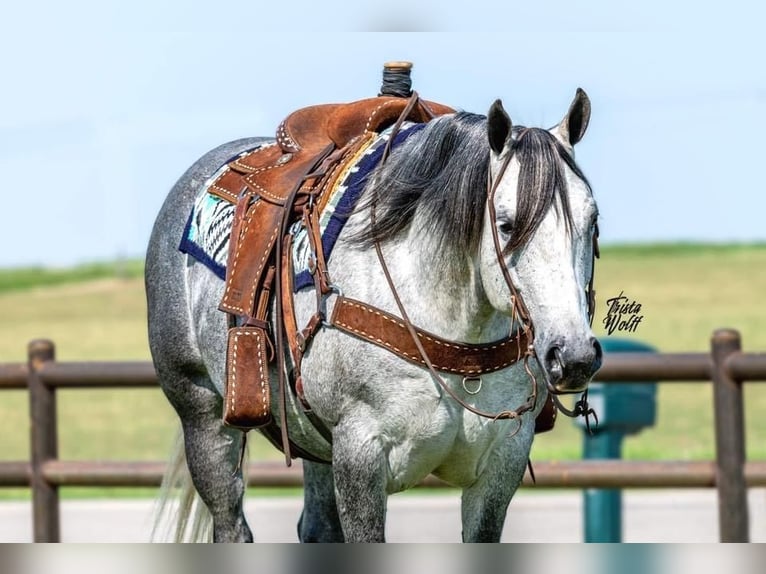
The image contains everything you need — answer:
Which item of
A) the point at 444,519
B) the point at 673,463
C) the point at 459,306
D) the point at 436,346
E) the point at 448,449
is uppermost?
the point at 459,306

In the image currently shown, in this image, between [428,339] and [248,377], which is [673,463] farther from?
[428,339]

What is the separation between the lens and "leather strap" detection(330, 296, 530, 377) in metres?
3.51

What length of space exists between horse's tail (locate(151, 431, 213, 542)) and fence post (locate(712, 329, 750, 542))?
2617 mm

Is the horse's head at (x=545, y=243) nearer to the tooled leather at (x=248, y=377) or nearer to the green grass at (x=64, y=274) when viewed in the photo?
the tooled leather at (x=248, y=377)

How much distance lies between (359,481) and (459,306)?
53 cm

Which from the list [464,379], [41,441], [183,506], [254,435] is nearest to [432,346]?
[464,379]

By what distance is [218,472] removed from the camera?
14.8 ft

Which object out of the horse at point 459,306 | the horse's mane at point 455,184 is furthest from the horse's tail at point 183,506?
the horse's mane at point 455,184

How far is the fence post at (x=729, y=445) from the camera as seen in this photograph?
20.8ft

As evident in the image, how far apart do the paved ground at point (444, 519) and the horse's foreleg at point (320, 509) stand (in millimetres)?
2366

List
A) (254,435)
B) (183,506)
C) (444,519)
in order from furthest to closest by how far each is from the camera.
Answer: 1. (254,435)
2. (444,519)
3. (183,506)

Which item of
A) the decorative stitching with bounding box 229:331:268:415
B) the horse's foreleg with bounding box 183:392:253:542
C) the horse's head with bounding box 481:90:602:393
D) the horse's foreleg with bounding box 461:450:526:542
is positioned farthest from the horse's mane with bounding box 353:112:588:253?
the horse's foreleg with bounding box 183:392:253:542

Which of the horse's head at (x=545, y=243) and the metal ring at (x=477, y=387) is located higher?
the horse's head at (x=545, y=243)

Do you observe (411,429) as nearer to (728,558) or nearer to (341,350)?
(341,350)
